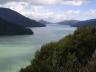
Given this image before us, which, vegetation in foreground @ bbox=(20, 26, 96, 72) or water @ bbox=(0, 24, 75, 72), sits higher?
vegetation in foreground @ bbox=(20, 26, 96, 72)

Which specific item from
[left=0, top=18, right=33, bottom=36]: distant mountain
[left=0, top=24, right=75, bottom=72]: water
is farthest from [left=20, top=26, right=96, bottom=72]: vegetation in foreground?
[left=0, top=18, right=33, bottom=36]: distant mountain

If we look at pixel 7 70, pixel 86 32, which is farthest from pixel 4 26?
pixel 86 32

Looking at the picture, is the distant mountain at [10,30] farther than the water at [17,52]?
Yes

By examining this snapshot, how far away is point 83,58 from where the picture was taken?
11320mm

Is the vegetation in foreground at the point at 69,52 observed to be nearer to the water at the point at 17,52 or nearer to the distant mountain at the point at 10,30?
the water at the point at 17,52

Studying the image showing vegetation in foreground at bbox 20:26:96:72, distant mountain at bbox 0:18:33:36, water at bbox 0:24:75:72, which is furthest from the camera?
distant mountain at bbox 0:18:33:36

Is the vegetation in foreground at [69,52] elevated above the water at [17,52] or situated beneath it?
elevated above

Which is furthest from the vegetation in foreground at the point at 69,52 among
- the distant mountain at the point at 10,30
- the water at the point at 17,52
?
the distant mountain at the point at 10,30

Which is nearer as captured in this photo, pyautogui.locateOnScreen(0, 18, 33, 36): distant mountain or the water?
the water

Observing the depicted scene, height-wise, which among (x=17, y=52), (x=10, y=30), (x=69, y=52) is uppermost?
(x=69, y=52)

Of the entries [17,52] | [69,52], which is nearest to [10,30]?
[17,52]

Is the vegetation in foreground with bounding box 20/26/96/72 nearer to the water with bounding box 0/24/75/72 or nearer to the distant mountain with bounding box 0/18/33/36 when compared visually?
the water with bounding box 0/24/75/72

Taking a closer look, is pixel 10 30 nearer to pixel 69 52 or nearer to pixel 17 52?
pixel 17 52

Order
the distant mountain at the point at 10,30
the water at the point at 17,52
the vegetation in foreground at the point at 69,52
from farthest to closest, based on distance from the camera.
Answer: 1. the distant mountain at the point at 10,30
2. the water at the point at 17,52
3. the vegetation in foreground at the point at 69,52
